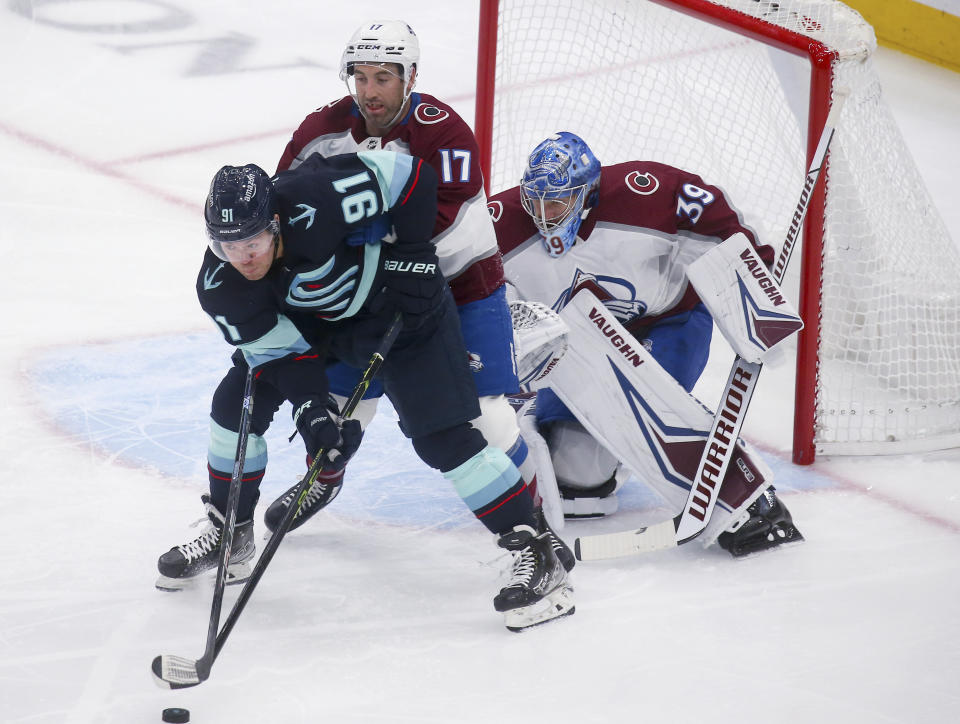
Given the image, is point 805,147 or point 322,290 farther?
point 805,147

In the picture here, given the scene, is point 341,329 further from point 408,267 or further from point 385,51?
point 385,51

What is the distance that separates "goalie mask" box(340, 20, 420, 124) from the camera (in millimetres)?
2600

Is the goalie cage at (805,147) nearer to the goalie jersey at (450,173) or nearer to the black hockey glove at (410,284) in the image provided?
the goalie jersey at (450,173)

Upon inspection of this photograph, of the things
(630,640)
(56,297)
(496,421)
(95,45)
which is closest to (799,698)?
(630,640)

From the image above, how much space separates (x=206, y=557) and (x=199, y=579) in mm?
61

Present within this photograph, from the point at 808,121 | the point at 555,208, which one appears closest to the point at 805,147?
the point at 808,121

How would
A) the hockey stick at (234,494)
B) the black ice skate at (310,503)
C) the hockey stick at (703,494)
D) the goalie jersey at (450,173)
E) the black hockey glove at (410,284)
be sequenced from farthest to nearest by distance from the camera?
the black ice skate at (310,503) → the hockey stick at (703,494) → the goalie jersey at (450,173) → the black hockey glove at (410,284) → the hockey stick at (234,494)

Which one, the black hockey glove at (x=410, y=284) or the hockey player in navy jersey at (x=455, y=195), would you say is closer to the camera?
the black hockey glove at (x=410, y=284)

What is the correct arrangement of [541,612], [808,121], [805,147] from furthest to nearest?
[805,147], [808,121], [541,612]

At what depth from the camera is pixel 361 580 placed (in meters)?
2.67

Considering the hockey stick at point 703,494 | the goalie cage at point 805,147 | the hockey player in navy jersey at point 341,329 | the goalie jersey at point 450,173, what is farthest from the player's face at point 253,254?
the goalie cage at point 805,147

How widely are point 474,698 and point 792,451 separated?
146 cm

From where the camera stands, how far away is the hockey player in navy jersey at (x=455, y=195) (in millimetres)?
2574

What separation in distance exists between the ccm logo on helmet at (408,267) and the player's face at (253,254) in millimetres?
248
